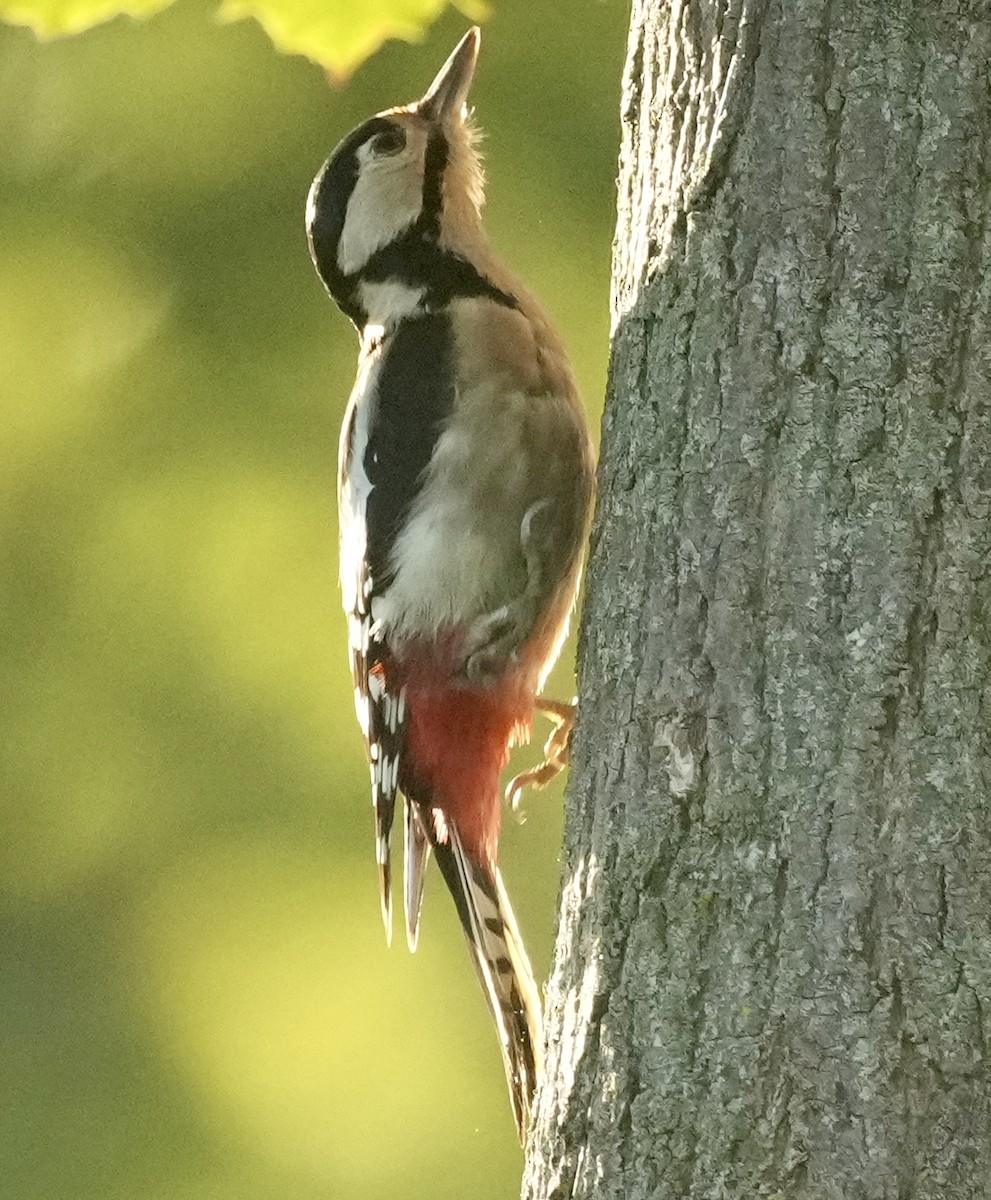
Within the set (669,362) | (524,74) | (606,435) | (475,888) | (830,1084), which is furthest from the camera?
(524,74)

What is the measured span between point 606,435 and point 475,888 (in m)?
0.83

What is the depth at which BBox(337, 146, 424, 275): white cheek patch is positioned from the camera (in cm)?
268

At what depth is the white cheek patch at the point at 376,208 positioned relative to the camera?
8.80 ft

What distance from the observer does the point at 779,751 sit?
1494 millimetres

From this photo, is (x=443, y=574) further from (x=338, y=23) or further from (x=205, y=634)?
(x=205, y=634)

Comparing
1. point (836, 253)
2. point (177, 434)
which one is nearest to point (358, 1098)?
point (177, 434)

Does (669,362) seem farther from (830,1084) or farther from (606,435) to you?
(830,1084)

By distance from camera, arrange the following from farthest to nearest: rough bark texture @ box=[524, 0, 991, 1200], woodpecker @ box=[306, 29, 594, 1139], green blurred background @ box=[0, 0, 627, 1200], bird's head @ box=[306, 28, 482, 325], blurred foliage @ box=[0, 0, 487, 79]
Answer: green blurred background @ box=[0, 0, 627, 1200]
bird's head @ box=[306, 28, 482, 325]
woodpecker @ box=[306, 29, 594, 1139]
blurred foliage @ box=[0, 0, 487, 79]
rough bark texture @ box=[524, 0, 991, 1200]

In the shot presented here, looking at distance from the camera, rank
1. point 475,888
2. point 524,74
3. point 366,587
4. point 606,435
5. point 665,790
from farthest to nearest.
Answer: point 524,74
point 366,587
point 475,888
point 606,435
point 665,790

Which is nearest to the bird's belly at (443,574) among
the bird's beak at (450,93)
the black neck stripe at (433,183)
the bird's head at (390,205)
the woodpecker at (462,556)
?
the woodpecker at (462,556)

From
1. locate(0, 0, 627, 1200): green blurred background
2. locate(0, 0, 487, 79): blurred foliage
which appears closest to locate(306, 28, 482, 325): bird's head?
locate(0, 0, 487, 79): blurred foliage

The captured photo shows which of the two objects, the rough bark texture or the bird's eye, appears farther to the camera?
the bird's eye

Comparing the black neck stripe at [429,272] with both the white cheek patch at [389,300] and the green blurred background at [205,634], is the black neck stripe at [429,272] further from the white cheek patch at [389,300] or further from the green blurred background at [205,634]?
the green blurred background at [205,634]

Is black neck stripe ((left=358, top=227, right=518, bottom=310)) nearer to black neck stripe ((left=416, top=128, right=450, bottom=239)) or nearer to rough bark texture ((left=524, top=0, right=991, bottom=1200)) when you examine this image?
black neck stripe ((left=416, top=128, right=450, bottom=239))
